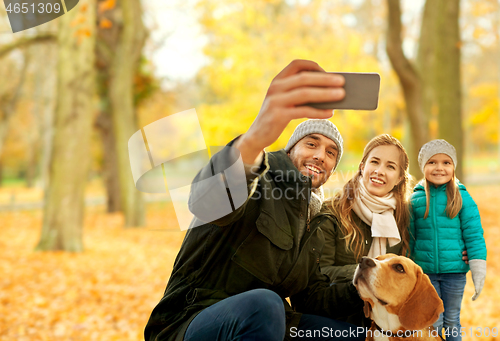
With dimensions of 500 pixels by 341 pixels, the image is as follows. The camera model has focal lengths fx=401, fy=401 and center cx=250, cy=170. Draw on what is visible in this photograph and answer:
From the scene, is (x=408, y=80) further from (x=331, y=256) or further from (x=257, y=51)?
(x=257, y=51)

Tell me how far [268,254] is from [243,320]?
1.01 ft

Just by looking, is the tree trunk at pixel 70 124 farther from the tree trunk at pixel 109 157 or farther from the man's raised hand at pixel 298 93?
the tree trunk at pixel 109 157

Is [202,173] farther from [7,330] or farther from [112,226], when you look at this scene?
[112,226]

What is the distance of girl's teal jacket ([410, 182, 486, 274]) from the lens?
222cm

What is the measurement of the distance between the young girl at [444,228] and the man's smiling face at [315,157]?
56 cm

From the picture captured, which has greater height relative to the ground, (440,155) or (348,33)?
(348,33)

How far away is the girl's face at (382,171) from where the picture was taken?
219 centimetres

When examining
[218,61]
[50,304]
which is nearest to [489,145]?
[218,61]

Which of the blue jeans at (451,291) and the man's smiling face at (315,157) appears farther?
the blue jeans at (451,291)

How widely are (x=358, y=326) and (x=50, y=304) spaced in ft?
15.1

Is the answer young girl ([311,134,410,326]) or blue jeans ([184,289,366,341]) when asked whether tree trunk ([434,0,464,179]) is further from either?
A: blue jeans ([184,289,366,341])

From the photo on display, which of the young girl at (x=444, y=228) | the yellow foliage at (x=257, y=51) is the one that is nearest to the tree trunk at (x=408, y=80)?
the yellow foliage at (x=257, y=51)

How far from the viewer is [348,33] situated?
15445 mm

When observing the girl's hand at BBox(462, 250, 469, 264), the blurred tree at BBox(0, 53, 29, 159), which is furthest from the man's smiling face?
the blurred tree at BBox(0, 53, 29, 159)
